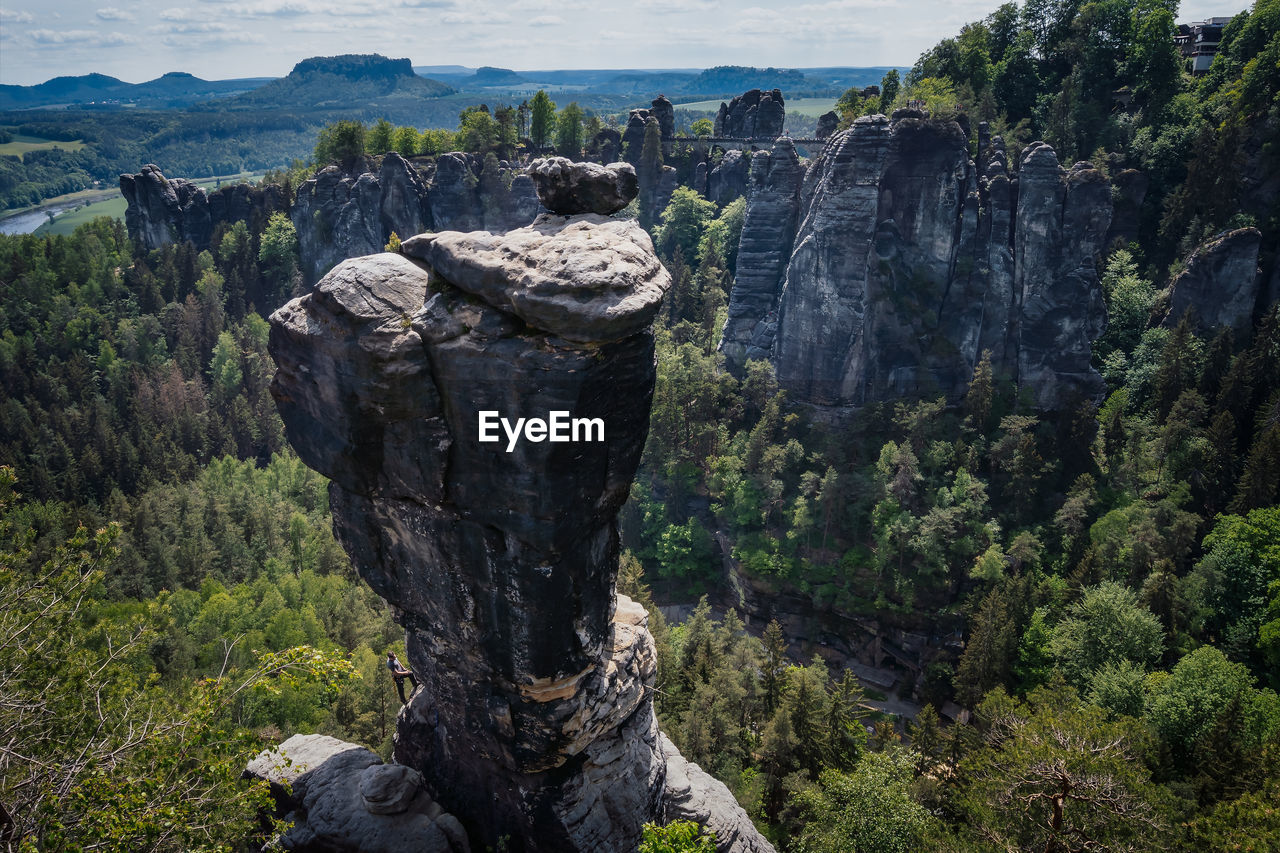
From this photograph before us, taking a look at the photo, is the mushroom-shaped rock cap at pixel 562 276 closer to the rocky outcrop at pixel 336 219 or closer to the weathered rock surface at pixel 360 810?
the weathered rock surface at pixel 360 810

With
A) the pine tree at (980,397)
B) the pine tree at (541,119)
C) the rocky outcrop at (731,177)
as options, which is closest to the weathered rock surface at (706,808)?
the pine tree at (980,397)

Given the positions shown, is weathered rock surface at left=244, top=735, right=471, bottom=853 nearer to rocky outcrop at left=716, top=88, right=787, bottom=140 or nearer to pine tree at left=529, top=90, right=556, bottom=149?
rocky outcrop at left=716, top=88, right=787, bottom=140

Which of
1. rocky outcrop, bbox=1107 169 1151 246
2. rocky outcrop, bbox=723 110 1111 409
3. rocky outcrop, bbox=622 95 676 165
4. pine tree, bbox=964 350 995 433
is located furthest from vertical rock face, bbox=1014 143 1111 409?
rocky outcrop, bbox=622 95 676 165

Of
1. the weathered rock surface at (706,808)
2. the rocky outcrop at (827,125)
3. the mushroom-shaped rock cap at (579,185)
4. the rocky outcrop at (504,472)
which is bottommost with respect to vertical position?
the weathered rock surface at (706,808)

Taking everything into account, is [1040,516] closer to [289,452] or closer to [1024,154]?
[1024,154]

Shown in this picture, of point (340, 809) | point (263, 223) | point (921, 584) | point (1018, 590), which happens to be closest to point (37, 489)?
point (263, 223)

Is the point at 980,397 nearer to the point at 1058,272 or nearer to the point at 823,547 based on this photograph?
the point at 1058,272
